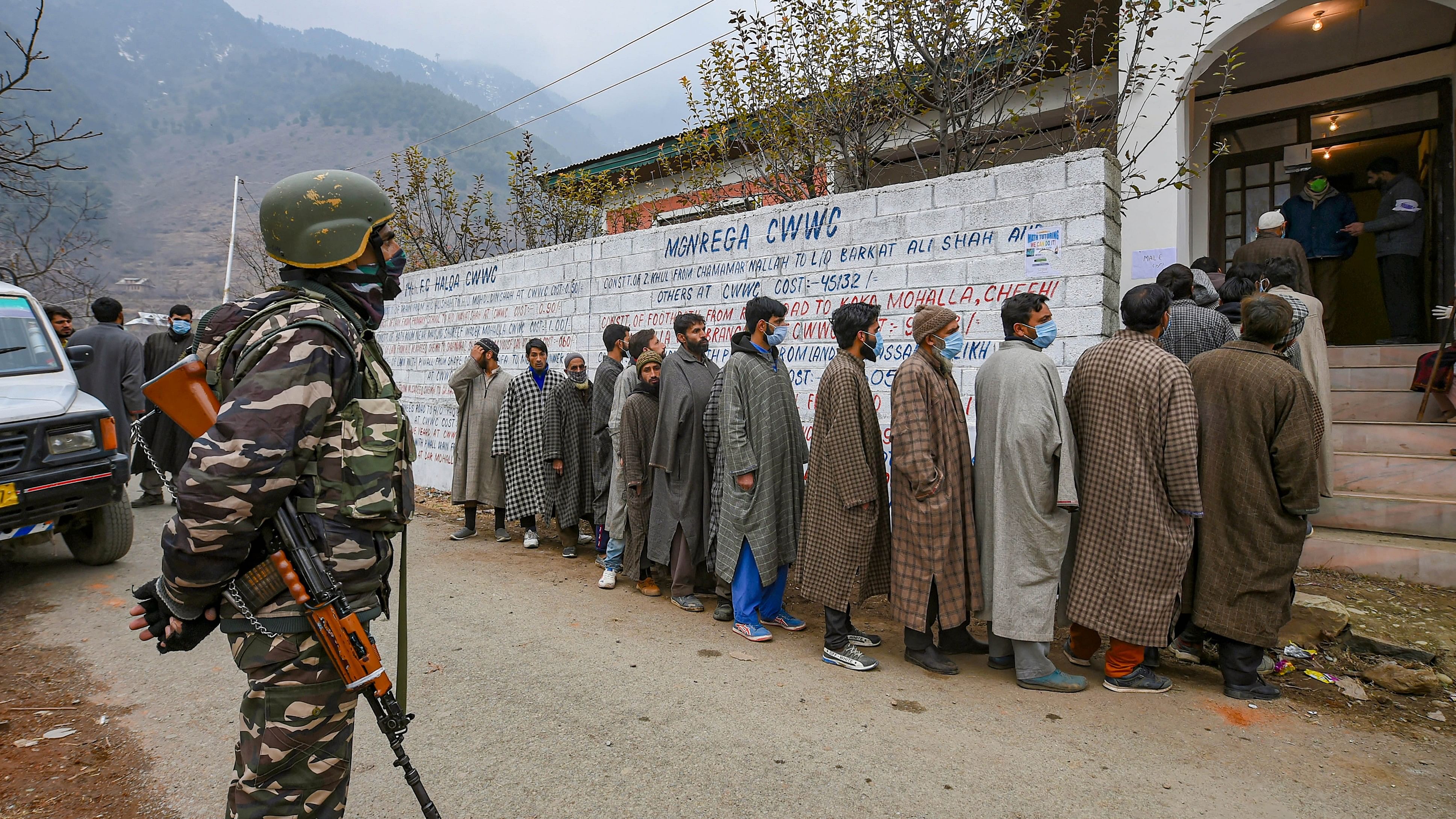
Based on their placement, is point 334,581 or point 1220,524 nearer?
point 334,581

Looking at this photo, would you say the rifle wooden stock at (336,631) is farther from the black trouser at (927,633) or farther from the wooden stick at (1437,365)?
the wooden stick at (1437,365)

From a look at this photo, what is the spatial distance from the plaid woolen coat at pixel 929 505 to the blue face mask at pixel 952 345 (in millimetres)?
118

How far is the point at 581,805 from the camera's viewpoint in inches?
107

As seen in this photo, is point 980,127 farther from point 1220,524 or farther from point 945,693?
point 945,693

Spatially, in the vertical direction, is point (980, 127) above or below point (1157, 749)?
above

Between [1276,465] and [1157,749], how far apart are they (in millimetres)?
1497

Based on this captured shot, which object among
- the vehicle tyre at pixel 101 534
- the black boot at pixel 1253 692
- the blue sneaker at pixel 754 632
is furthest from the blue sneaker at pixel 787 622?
the vehicle tyre at pixel 101 534

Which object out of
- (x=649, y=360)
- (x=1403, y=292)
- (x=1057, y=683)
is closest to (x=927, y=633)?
(x=1057, y=683)

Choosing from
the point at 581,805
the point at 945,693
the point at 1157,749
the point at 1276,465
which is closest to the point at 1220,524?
the point at 1276,465

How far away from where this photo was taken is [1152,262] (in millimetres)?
5992

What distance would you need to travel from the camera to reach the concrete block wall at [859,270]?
474 cm

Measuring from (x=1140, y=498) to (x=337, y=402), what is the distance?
3.42m

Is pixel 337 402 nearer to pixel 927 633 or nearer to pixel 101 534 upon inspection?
pixel 927 633

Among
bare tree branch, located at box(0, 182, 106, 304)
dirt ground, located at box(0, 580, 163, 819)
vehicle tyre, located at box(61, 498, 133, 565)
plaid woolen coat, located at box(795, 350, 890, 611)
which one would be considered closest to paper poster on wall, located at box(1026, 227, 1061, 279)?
plaid woolen coat, located at box(795, 350, 890, 611)
